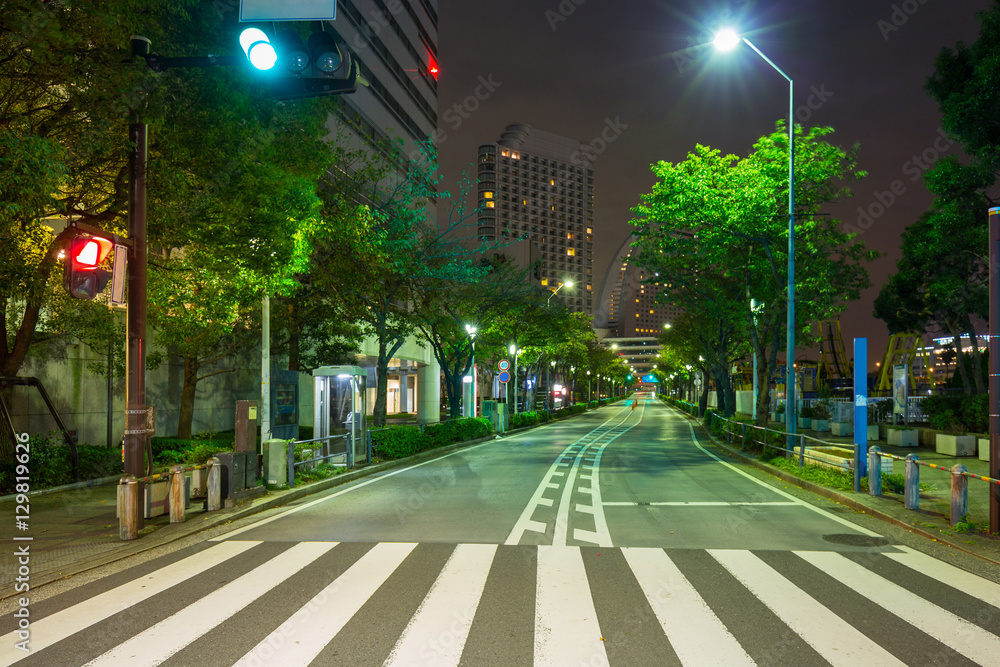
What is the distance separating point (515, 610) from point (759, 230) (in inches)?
728

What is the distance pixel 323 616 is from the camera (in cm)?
573

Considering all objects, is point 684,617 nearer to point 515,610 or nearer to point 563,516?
point 515,610

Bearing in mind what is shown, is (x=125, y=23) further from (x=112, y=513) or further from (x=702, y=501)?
(x=702, y=501)

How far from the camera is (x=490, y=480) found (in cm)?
1524

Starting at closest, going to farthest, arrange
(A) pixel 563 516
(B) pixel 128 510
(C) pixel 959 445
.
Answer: (B) pixel 128 510 → (A) pixel 563 516 → (C) pixel 959 445

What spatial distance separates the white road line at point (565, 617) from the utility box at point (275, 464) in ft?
23.0

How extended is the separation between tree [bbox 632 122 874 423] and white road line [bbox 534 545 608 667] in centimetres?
1512

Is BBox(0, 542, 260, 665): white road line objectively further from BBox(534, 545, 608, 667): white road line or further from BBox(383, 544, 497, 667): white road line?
BBox(534, 545, 608, 667): white road line

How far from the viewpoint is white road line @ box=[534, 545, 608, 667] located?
4.84 meters

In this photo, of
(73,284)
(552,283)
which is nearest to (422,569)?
(73,284)

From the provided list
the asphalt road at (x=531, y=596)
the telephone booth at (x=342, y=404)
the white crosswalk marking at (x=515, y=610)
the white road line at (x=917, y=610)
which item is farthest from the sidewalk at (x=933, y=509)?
the telephone booth at (x=342, y=404)

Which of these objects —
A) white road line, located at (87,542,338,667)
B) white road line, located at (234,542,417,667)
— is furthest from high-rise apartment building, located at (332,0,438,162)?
white road line, located at (234,542,417,667)

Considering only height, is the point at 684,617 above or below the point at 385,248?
below

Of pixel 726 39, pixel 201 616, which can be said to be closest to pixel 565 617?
pixel 201 616
